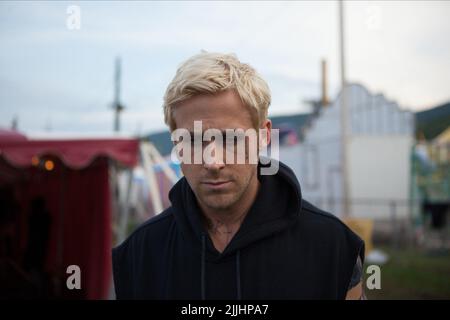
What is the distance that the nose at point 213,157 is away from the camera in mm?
1139

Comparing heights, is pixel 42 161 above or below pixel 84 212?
above

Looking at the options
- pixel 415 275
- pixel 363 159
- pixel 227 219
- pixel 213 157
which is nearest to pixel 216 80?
pixel 213 157

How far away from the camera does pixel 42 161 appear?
5621 mm

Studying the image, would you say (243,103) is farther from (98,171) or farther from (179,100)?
(98,171)

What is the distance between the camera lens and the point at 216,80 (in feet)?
3.58

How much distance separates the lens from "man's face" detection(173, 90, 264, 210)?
3.68 ft

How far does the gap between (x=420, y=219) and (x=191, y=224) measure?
11445mm

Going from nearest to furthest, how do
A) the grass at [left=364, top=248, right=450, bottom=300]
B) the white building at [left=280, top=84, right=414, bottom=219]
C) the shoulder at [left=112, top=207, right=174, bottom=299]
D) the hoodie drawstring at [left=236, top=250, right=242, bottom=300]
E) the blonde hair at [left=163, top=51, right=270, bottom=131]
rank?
the blonde hair at [left=163, top=51, right=270, bottom=131] < the hoodie drawstring at [left=236, top=250, right=242, bottom=300] < the shoulder at [left=112, top=207, right=174, bottom=299] < the grass at [left=364, top=248, right=450, bottom=300] < the white building at [left=280, top=84, right=414, bottom=219]

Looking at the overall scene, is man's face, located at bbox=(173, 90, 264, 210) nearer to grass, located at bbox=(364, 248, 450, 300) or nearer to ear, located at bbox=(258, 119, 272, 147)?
ear, located at bbox=(258, 119, 272, 147)

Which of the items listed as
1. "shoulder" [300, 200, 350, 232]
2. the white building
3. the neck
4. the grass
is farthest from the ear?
the white building

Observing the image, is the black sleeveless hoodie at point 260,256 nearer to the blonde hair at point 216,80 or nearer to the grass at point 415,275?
the blonde hair at point 216,80

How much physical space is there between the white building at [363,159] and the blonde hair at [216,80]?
11.7 m

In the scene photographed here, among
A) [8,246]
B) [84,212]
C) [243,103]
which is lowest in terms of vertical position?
[8,246]
